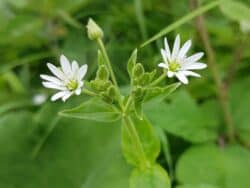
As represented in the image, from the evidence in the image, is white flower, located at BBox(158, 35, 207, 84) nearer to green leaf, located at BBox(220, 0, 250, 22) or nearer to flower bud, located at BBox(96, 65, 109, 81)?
flower bud, located at BBox(96, 65, 109, 81)

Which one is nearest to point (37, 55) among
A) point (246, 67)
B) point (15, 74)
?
point (15, 74)

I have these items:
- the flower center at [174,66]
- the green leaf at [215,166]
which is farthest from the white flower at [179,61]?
the green leaf at [215,166]

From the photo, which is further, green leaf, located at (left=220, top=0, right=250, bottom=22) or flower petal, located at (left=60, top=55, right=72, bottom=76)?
green leaf, located at (left=220, top=0, right=250, bottom=22)

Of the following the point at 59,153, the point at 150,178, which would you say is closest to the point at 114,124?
the point at 59,153

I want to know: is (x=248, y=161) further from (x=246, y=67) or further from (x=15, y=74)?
(x=15, y=74)

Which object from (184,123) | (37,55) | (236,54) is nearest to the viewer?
(184,123)

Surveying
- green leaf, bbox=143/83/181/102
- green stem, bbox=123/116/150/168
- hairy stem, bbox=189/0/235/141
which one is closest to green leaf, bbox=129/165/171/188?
green stem, bbox=123/116/150/168

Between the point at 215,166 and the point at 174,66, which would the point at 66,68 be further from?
the point at 215,166
